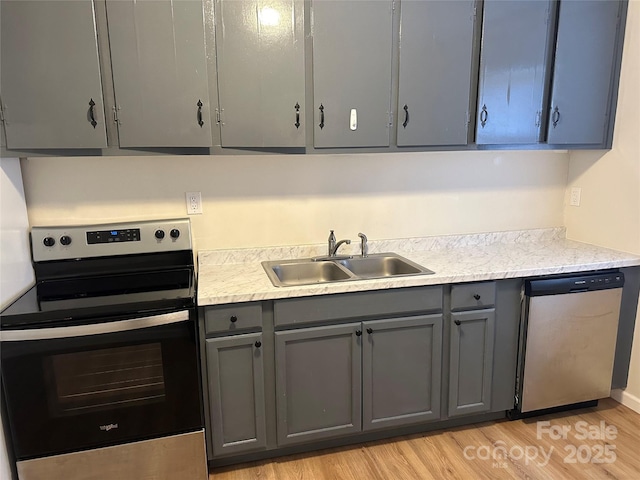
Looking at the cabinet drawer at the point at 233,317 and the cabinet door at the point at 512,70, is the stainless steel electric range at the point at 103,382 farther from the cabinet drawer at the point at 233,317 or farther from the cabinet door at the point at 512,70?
the cabinet door at the point at 512,70

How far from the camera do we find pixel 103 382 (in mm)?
1847

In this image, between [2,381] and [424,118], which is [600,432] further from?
[2,381]

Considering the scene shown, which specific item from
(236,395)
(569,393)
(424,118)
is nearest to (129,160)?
(236,395)

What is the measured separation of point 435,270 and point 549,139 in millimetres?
1016

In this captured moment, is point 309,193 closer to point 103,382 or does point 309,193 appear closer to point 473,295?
point 473,295

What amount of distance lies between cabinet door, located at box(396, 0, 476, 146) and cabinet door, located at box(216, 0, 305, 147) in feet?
1.75

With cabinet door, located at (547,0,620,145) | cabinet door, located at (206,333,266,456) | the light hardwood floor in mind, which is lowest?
the light hardwood floor

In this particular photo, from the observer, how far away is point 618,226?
262 cm

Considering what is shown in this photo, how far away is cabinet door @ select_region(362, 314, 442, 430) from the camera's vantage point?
7.13ft

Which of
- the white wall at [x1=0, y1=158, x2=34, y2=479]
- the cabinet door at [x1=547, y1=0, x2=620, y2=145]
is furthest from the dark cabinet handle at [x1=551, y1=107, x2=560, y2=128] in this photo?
the white wall at [x1=0, y1=158, x2=34, y2=479]

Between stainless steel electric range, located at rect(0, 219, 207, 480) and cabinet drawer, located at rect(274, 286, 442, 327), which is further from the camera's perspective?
cabinet drawer, located at rect(274, 286, 442, 327)

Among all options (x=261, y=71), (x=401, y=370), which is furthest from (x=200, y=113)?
(x=401, y=370)

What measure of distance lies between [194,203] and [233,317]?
2.44 feet

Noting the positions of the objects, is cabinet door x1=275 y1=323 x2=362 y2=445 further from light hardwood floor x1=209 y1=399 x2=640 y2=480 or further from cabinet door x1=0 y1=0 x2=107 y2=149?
cabinet door x1=0 y1=0 x2=107 y2=149
